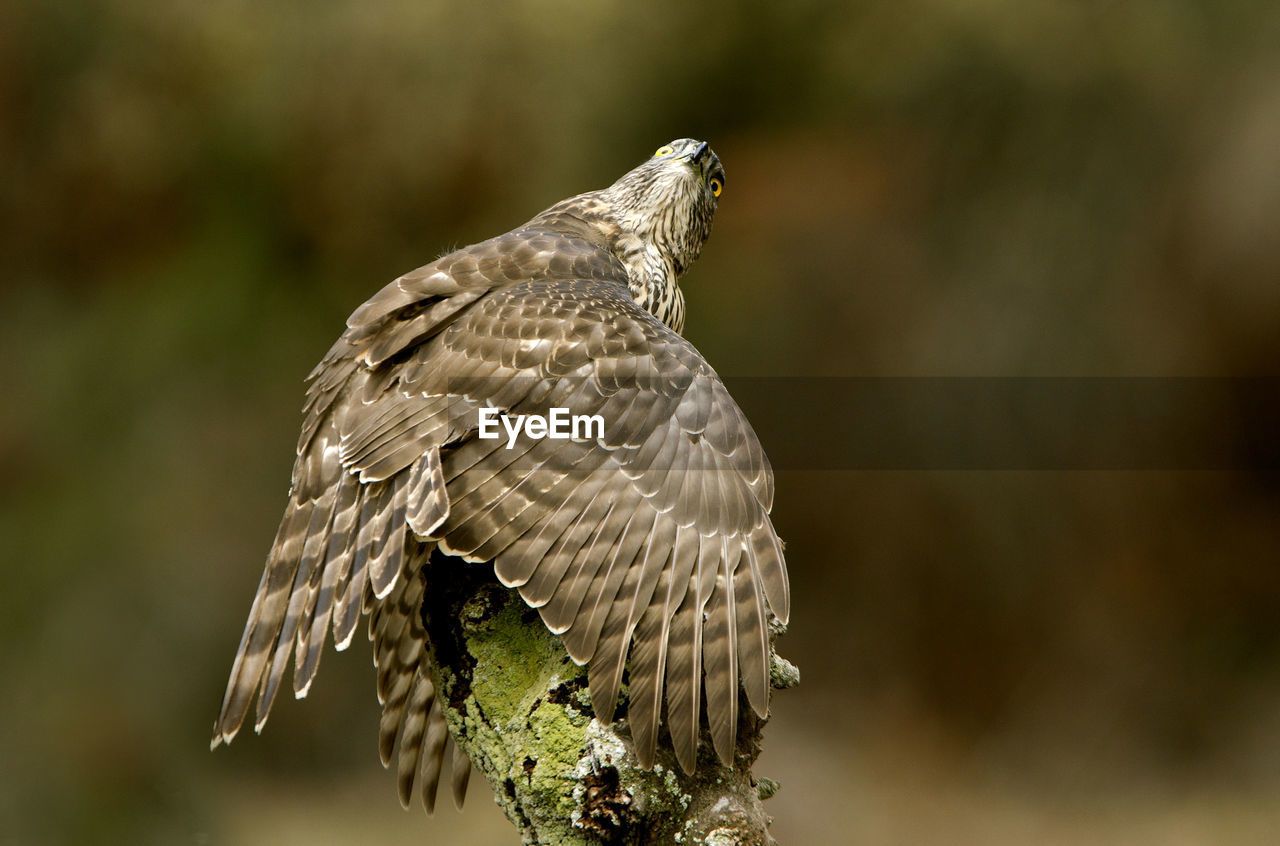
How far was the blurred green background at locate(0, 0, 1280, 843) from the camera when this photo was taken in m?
5.19

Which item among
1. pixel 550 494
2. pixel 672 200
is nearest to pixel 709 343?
pixel 672 200

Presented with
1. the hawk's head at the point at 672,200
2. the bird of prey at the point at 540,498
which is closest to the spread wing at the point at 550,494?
the bird of prey at the point at 540,498

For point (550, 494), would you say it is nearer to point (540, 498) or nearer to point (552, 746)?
point (540, 498)

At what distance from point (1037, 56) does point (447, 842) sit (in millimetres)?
4488

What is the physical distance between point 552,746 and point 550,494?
46cm

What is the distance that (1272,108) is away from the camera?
16.0ft

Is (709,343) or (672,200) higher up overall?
(709,343)

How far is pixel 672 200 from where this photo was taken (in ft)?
10.8

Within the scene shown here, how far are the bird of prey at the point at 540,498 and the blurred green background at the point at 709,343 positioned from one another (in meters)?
2.96

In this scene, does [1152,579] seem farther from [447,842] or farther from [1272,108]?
[447,842]

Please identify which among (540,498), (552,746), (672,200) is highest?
(672,200)

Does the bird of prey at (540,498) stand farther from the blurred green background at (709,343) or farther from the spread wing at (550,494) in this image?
the blurred green background at (709,343)

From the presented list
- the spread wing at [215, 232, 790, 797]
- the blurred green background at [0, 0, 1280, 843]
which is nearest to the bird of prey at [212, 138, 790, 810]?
the spread wing at [215, 232, 790, 797]

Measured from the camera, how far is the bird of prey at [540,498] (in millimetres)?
1972
